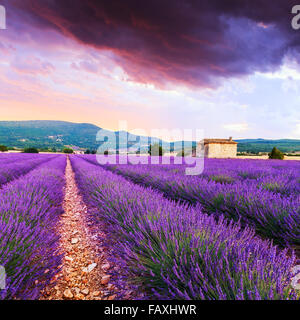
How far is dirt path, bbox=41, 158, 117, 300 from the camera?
1239 millimetres

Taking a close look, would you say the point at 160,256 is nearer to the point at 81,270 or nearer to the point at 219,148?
the point at 81,270

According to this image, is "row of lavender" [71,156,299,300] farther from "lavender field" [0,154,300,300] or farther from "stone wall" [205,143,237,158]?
"stone wall" [205,143,237,158]

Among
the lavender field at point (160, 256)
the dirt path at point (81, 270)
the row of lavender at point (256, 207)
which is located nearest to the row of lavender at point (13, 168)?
the dirt path at point (81, 270)

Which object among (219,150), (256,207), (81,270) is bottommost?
(81,270)

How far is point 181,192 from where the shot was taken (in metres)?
3.40

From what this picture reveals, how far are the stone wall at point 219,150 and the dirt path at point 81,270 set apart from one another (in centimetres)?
3305

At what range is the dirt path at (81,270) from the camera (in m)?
1.24

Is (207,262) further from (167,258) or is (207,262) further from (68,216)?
(68,216)

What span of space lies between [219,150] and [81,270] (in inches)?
1373

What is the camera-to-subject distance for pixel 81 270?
1.53 m

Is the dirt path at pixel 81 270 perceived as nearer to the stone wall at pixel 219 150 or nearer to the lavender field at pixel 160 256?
the lavender field at pixel 160 256

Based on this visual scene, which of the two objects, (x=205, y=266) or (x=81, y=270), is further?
(x=81, y=270)

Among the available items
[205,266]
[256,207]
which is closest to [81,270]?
[205,266]
